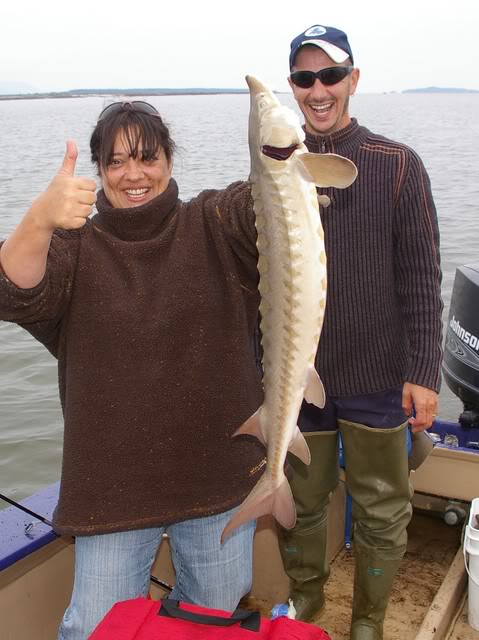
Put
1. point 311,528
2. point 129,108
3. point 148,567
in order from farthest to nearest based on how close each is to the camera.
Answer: point 311,528, point 148,567, point 129,108

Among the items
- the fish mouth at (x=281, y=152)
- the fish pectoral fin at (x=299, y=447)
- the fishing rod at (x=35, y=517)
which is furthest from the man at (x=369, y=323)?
the fish mouth at (x=281, y=152)

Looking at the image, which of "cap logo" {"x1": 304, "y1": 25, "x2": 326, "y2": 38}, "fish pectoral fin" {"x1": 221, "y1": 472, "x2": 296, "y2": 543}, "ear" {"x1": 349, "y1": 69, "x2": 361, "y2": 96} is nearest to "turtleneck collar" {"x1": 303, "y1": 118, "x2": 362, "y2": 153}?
"ear" {"x1": 349, "y1": 69, "x2": 361, "y2": 96}

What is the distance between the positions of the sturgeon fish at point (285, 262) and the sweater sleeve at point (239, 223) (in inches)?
10.7

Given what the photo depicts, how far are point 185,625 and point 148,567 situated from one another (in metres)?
0.39

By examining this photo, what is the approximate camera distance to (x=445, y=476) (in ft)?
13.1

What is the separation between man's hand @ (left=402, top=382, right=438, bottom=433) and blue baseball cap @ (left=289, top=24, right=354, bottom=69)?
4.41 feet

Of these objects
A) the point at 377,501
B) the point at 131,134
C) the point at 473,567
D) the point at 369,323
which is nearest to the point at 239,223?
the point at 131,134

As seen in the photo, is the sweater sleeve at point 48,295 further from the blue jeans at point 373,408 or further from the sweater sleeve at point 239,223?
the blue jeans at point 373,408

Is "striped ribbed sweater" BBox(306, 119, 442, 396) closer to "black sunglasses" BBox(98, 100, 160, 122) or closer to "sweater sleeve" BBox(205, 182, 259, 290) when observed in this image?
"sweater sleeve" BBox(205, 182, 259, 290)

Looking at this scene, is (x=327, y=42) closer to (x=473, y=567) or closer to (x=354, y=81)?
(x=354, y=81)

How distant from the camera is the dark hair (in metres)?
2.45

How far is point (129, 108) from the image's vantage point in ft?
8.32

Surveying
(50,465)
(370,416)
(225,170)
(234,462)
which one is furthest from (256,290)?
(225,170)

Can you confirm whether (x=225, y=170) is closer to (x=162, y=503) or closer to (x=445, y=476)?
(x=445, y=476)
